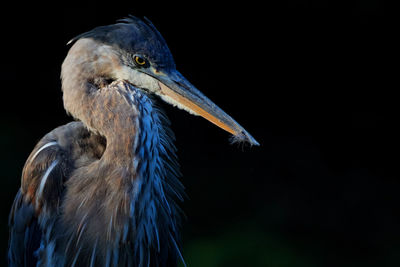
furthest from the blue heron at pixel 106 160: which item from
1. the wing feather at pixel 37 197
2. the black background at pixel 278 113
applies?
the black background at pixel 278 113

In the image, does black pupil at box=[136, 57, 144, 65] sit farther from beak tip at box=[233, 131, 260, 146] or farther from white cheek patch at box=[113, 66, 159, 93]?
beak tip at box=[233, 131, 260, 146]

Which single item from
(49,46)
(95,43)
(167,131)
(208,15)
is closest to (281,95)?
(208,15)

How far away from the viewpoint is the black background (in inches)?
123

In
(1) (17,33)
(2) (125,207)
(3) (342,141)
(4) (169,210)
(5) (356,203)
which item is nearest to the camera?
(2) (125,207)

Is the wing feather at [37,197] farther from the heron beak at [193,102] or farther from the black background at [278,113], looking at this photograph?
the black background at [278,113]

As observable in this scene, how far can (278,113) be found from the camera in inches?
142

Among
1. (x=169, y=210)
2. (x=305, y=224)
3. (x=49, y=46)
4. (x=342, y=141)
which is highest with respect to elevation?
(x=49, y=46)

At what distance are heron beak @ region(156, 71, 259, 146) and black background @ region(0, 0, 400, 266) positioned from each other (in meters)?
1.45

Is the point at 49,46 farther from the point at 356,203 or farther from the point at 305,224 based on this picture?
the point at 356,203

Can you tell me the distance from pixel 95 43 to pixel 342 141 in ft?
8.21

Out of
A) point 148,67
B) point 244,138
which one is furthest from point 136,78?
point 244,138

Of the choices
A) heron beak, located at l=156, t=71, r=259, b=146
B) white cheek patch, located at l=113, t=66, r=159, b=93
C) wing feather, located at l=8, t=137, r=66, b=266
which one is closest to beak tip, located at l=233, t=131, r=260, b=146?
heron beak, located at l=156, t=71, r=259, b=146

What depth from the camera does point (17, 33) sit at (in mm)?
3139

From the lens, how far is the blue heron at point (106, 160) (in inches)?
60.2
